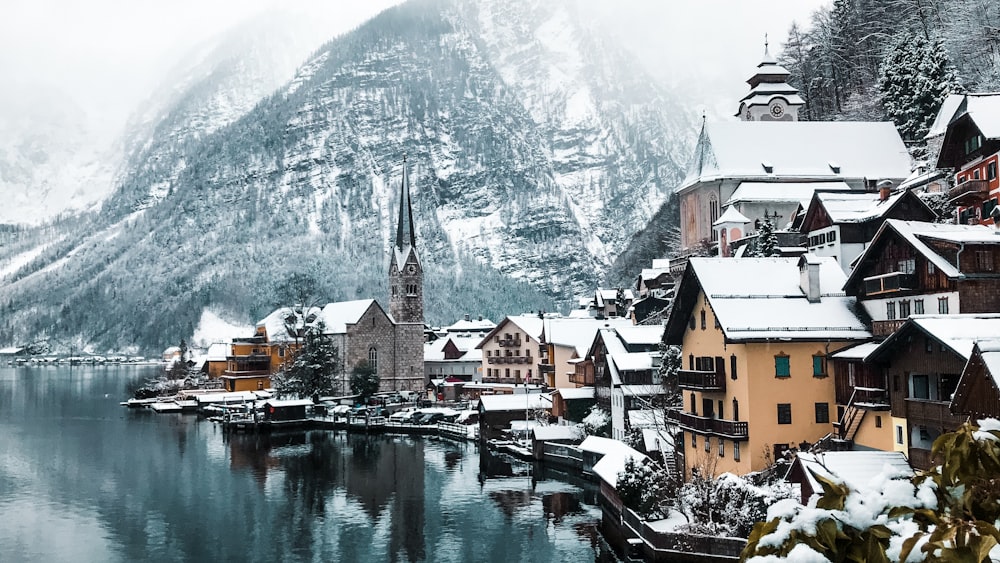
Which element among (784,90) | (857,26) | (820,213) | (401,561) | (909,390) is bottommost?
(401,561)

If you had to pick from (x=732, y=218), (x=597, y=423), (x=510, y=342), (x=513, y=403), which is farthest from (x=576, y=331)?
(x=597, y=423)

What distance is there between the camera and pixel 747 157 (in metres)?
72.9

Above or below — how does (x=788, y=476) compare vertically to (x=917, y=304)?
below

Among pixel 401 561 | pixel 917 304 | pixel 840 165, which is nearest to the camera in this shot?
pixel 917 304

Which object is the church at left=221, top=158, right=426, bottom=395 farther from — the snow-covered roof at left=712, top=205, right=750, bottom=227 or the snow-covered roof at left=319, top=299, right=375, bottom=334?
the snow-covered roof at left=712, top=205, right=750, bottom=227

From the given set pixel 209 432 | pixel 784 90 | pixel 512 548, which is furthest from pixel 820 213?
pixel 209 432

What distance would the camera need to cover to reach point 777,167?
235ft

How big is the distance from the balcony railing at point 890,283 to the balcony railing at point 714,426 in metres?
7.05

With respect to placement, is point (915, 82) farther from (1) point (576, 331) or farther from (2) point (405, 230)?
(2) point (405, 230)

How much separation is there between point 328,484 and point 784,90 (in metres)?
59.4

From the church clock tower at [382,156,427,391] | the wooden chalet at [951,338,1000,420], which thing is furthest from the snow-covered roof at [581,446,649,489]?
the church clock tower at [382,156,427,391]

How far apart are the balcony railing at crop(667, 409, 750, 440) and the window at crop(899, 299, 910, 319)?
6.88m

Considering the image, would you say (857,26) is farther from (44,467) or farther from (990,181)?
(44,467)

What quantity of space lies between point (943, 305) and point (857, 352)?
3258mm
